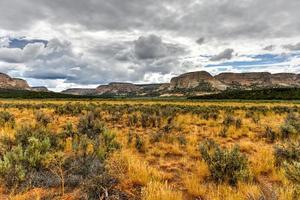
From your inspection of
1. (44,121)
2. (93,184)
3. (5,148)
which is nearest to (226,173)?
(93,184)

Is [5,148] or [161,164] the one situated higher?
Result: [5,148]

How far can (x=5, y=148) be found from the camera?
24.9ft

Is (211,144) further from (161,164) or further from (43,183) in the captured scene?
(43,183)

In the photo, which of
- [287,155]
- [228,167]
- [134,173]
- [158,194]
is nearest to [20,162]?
[134,173]

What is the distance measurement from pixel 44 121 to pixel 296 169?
1319 centimetres

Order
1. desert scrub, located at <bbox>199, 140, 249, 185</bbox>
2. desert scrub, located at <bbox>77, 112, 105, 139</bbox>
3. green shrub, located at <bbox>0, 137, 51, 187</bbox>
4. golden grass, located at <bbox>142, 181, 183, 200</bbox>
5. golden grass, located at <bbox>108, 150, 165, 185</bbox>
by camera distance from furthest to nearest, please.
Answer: desert scrub, located at <bbox>77, 112, 105, 139</bbox> → desert scrub, located at <bbox>199, 140, 249, 185</bbox> → golden grass, located at <bbox>108, 150, 165, 185</bbox> → green shrub, located at <bbox>0, 137, 51, 187</bbox> → golden grass, located at <bbox>142, 181, 183, 200</bbox>

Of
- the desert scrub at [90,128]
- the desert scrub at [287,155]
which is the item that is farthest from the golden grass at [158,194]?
the desert scrub at [90,128]

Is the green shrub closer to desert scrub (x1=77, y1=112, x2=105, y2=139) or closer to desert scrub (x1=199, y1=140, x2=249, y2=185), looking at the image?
desert scrub (x1=77, y1=112, x2=105, y2=139)

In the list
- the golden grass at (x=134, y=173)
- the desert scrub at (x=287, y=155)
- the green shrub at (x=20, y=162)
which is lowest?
the desert scrub at (x=287, y=155)

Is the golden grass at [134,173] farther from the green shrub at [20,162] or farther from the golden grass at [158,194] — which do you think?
the green shrub at [20,162]

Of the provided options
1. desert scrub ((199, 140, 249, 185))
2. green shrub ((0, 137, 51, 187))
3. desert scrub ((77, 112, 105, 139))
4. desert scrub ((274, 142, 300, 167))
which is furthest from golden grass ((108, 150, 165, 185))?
desert scrub ((77, 112, 105, 139))

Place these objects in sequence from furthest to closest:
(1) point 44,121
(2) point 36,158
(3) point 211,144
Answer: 1. (1) point 44,121
2. (3) point 211,144
3. (2) point 36,158

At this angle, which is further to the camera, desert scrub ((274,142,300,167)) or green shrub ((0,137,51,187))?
desert scrub ((274,142,300,167))

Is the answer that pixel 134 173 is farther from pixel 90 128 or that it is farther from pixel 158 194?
pixel 90 128
